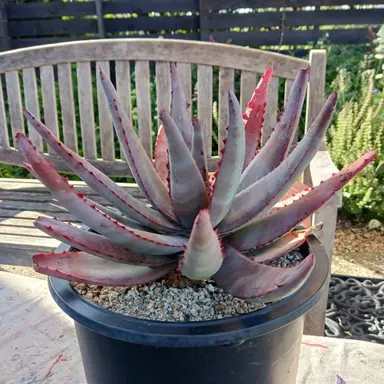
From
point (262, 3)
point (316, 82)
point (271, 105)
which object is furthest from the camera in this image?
point (262, 3)

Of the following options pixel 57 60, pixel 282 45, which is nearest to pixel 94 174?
pixel 57 60

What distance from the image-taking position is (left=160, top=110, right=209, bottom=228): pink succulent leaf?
0.70 meters

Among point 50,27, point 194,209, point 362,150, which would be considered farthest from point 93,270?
point 50,27

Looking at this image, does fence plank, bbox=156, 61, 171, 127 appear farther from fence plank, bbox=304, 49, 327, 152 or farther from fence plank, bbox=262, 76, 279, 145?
fence plank, bbox=304, 49, 327, 152

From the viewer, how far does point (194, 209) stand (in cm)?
80

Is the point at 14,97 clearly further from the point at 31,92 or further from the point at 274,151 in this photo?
the point at 274,151

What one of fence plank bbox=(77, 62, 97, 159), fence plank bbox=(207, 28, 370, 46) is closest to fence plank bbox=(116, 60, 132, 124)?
fence plank bbox=(77, 62, 97, 159)

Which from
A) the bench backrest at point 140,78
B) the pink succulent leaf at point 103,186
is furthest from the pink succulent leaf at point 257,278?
the bench backrest at point 140,78

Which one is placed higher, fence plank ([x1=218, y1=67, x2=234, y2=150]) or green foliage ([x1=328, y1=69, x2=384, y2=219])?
fence plank ([x1=218, y1=67, x2=234, y2=150])

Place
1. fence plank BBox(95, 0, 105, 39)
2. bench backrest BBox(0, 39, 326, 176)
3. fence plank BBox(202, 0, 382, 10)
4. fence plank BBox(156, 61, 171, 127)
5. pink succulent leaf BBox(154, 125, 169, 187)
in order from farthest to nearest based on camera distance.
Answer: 1. fence plank BBox(95, 0, 105, 39)
2. fence plank BBox(202, 0, 382, 10)
3. fence plank BBox(156, 61, 171, 127)
4. bench backrest BBox(0, 39, 326, 176)
5. pink succulent leaf BBox(154, 125, 169, 187)

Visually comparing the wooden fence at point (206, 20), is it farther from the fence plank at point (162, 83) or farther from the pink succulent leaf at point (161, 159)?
the pink succulent leaf at point (161, 159)

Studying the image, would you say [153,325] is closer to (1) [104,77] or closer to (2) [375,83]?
(1) [104,77]

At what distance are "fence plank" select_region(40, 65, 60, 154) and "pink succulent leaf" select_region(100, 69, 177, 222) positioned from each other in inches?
61.5

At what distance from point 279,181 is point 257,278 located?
15 cm
